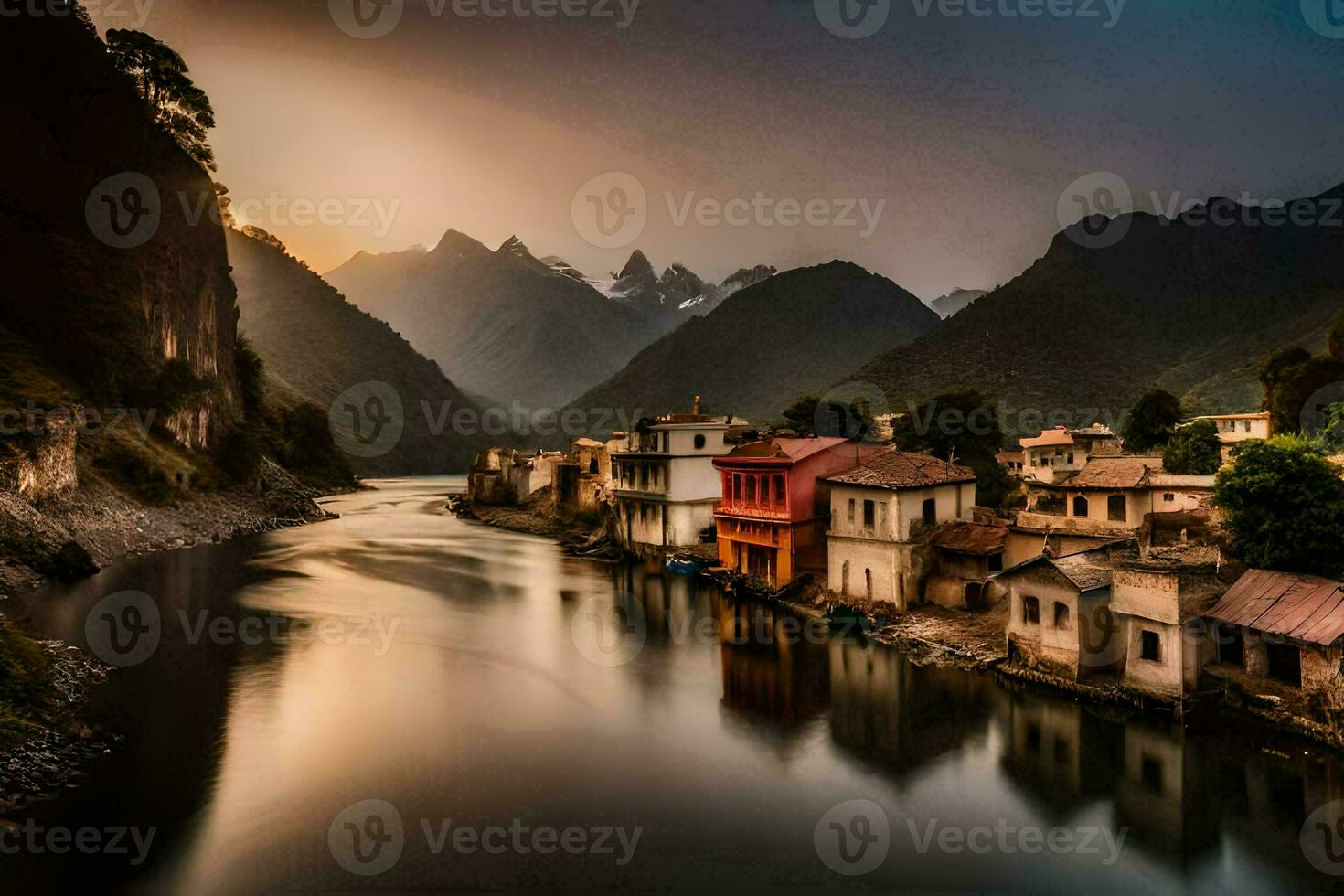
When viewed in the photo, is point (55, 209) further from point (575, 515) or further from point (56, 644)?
point (56, 644)

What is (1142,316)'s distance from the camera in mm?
76812

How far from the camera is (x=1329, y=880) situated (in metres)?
11.8

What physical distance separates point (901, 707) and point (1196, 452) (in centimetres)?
2130

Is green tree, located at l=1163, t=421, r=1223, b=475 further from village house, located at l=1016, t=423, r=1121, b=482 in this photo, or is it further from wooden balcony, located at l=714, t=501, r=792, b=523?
wooden balcony, located at l=714, t=501, r=792, b=523

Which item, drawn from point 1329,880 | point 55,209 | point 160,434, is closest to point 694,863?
point 1329,880

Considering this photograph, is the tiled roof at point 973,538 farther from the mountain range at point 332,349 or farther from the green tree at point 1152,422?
the mountain range at point 332,349

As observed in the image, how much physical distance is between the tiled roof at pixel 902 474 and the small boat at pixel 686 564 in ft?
32.4

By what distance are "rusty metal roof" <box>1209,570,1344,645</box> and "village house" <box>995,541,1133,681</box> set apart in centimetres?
225

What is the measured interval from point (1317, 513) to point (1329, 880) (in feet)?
30.7

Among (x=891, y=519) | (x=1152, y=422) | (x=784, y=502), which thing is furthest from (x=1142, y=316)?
(x=891, y=519)

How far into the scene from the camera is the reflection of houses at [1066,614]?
18.5 m

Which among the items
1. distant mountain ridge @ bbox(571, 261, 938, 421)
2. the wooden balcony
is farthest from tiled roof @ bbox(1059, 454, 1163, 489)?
distant mountain ridge @ bbox(571, 261, 938, 421)
